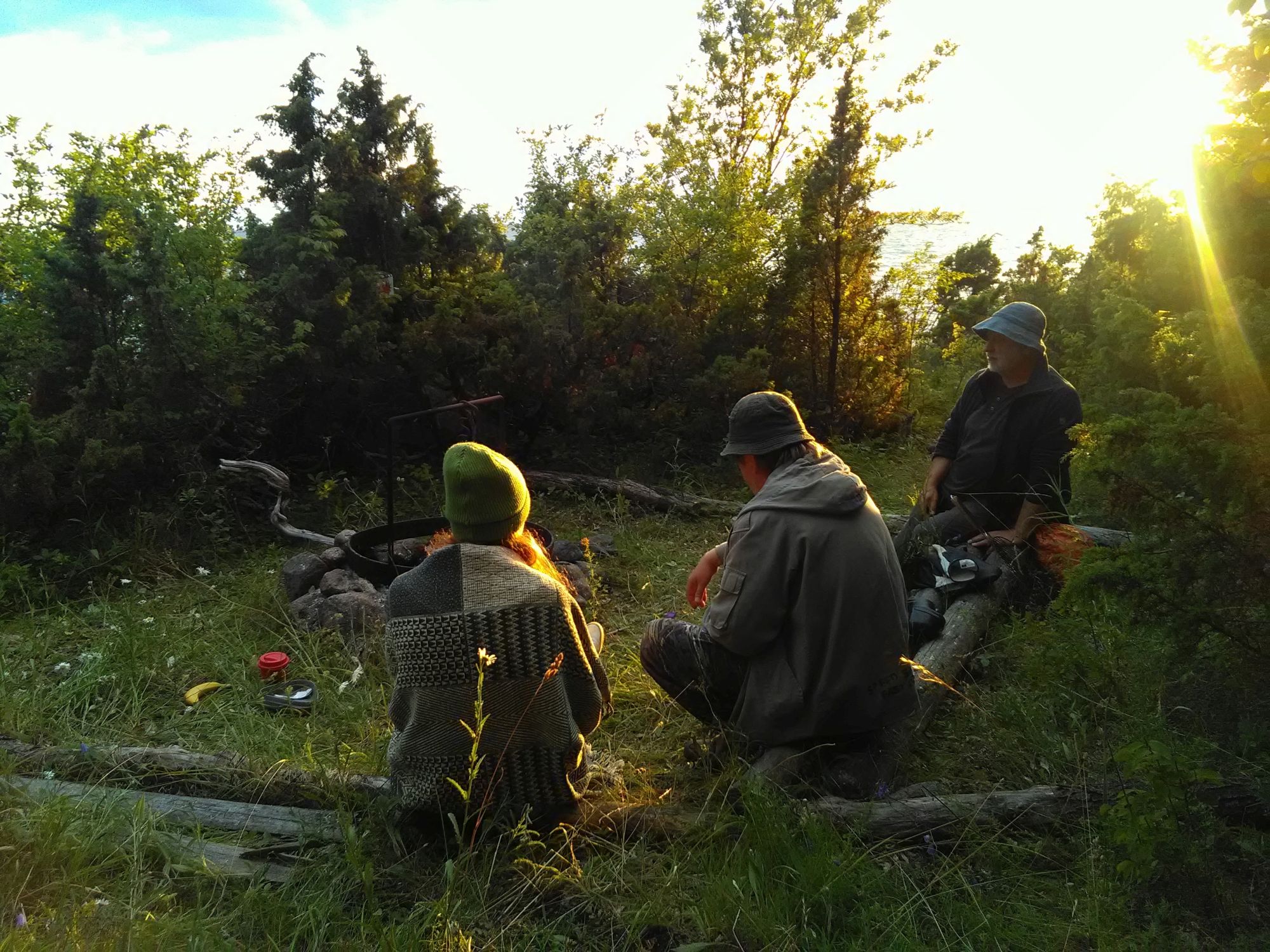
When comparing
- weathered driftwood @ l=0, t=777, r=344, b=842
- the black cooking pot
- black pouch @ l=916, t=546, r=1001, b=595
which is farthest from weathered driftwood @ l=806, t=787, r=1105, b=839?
the black cooking pot

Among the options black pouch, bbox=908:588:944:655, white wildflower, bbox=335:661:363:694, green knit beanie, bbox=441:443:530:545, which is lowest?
white wildflower, bbox=335:661:363:694

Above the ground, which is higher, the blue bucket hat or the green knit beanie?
the blue bucket hat

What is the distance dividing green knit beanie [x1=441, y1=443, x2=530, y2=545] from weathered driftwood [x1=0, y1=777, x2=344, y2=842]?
113cm

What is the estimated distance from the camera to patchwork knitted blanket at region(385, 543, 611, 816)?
93.1 inches

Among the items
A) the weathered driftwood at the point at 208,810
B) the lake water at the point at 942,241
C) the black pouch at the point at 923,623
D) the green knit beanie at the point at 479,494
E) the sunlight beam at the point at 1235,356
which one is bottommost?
the weathered driftwood at the point at 208,810

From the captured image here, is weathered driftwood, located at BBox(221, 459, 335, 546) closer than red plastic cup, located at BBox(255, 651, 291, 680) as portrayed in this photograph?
No

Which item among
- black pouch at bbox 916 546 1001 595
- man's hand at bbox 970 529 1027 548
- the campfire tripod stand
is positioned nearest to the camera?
black pouch at bbox 916 546 1001 595

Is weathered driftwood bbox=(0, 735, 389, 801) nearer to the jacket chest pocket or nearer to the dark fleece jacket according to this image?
the jacket chest pocket

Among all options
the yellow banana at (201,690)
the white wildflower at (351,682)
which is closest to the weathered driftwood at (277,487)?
the yellow banana at (201,690)

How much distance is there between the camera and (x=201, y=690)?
4.06 meters

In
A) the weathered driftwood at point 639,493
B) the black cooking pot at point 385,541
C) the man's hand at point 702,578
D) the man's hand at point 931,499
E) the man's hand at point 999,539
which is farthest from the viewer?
the weathered driftwood at point 639,493

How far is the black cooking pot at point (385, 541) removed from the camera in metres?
4.75

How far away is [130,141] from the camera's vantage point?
995 cm

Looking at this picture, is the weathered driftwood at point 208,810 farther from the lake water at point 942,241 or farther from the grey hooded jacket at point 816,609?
the lake water at point 942,241
